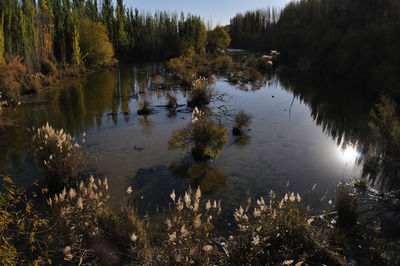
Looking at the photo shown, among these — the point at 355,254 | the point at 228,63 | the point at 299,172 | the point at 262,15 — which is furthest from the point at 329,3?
the point at 355,254

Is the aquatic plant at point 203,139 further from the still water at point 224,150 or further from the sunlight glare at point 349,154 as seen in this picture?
the sunlight glare at point 349,154

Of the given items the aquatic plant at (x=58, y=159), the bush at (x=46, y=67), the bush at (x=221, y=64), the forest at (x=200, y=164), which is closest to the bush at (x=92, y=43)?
the forest at (x=200, y=164)

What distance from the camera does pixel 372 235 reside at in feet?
17.4

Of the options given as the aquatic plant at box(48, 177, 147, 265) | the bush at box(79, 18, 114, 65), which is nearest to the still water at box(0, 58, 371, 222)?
the aquatic plant at box(48, 177, 147, 265)

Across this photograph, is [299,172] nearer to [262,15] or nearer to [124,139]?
[124,139]

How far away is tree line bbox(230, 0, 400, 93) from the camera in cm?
2144

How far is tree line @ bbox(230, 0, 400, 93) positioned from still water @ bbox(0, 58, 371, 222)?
3.85 metres

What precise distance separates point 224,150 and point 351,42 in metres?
23.0

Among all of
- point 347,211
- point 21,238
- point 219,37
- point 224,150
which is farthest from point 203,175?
point 219,37

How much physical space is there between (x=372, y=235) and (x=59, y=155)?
7316 mm

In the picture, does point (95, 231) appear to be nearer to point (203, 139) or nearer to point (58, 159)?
point (58, 159)

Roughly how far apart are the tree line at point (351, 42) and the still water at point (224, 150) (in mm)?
3849

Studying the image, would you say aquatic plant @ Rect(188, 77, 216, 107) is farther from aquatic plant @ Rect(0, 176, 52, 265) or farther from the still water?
aquatic plant @ Rect(0, 176, 52, 265)

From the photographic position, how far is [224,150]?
33.7 feet
